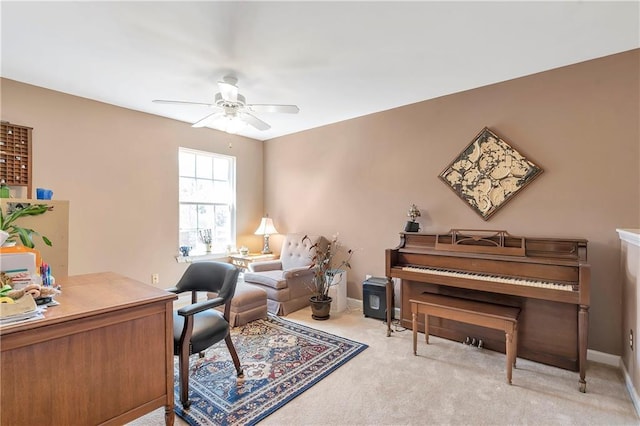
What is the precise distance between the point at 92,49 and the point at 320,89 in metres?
2.00

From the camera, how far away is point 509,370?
7.29 ft

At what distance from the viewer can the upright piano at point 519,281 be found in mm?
2332

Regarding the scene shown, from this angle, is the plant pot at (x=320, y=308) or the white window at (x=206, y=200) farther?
the white window at (x=206, y=200)

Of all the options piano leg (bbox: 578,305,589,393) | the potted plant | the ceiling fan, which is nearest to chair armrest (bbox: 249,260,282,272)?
the potted plant

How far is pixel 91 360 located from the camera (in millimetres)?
1438

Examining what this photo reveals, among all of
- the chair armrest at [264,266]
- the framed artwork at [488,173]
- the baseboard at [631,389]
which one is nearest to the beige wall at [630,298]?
the baseboard at [631,389]

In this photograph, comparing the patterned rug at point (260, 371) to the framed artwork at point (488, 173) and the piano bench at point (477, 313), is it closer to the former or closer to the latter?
the piano bench at point (477, 313)

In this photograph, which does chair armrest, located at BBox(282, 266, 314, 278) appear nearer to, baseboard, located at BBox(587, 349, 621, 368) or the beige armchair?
the beige armchair

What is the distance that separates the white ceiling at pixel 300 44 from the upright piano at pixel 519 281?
1.57 meters

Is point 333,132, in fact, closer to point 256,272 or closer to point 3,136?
point 256,272

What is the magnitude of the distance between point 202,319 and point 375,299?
2079 millimetres

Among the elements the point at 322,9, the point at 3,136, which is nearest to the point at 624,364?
the point at 322,9

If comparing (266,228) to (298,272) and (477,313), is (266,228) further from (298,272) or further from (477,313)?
(477,313)

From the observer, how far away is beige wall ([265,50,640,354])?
8.24ft
